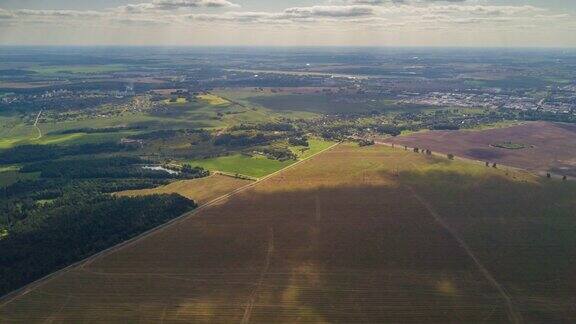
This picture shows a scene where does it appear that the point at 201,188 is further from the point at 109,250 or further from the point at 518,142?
the point at 518,142

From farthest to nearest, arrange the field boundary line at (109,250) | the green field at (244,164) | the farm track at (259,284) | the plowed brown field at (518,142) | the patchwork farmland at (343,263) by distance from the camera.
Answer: the plowed brown field at (518,142)
the green field at (244,164)
the field boundary line at (109,250)
the patchwork farmland at (343,263)
the farm track at (259,284)

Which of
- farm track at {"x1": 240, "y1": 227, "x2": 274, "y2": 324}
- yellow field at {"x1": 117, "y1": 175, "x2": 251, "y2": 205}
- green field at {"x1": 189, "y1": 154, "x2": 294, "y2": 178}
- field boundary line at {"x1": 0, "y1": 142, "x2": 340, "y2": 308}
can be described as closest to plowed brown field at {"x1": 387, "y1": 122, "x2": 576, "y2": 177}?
green field at {"x1": 189, "y1": 154, "x2": 294, "y2": 178}

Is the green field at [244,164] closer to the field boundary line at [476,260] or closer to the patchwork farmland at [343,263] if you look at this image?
the patchwork farmland at [343,263]

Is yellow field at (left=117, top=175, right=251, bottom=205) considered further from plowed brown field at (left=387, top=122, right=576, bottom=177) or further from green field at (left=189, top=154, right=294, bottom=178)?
plowed brown field at (left=387, top=122, right=576, bottom=177)

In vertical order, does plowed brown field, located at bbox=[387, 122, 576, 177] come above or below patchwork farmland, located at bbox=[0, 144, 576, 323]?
above

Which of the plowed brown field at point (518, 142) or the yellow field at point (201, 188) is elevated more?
the plowed brown field at point (518, 142)

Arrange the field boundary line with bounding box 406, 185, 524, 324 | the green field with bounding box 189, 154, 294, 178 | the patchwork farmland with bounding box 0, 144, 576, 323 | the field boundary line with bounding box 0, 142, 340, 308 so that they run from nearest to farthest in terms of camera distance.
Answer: the field boundary line with bounding box 406, 185, 524, 324 → the patchwork farmland with bounding box 0, 144, 576, 323 → the field boundary line with bounding box 0, 142, 340, 308 → the green field with bounding box 189, 154, 294, 178

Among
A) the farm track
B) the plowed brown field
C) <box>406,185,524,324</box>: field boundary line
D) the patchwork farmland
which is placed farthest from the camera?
the plowed brown field

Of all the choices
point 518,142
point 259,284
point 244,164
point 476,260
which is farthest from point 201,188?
point 518,142

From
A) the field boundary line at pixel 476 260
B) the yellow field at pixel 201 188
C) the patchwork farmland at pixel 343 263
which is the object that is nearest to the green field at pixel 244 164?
the yellow field at pixel 201 188
